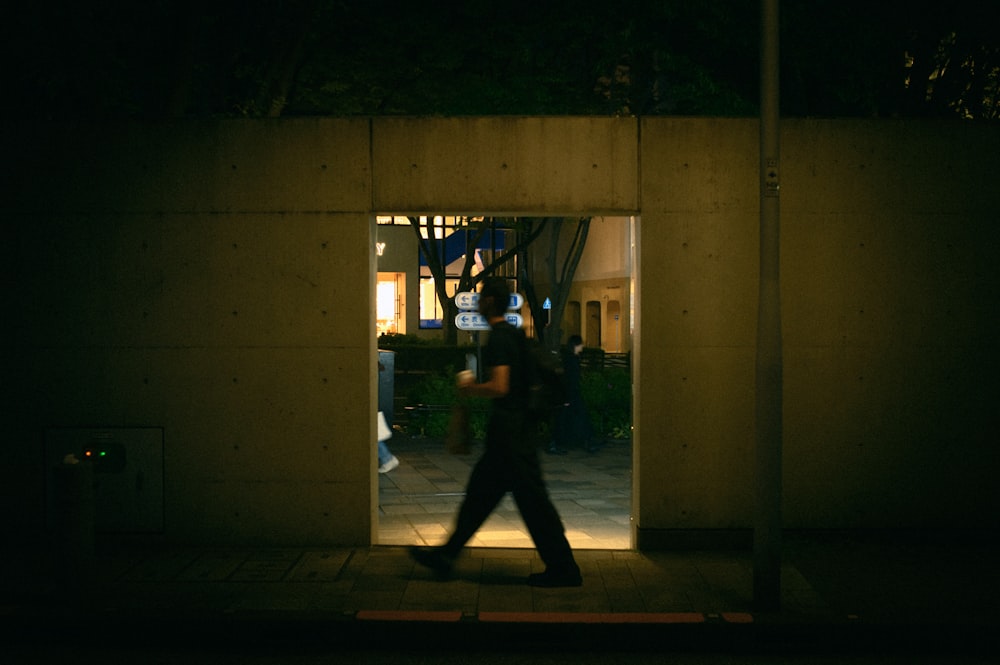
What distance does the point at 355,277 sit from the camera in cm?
724

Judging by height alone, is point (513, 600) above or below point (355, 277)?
below

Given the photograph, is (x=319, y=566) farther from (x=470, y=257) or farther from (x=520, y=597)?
(x=470, y=257)

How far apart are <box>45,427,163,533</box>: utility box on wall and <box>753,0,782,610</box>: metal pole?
462cm

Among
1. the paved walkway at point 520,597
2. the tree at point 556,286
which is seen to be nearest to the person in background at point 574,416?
the paved walkway at point 520,597

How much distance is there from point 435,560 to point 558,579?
0.87m

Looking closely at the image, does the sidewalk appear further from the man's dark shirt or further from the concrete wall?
the man's dark shirt

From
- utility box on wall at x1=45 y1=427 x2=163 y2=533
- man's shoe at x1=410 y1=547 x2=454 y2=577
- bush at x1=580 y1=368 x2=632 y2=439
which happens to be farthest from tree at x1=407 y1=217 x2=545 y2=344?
man's shoe at x1=410 y1=547 x2=454 y2=577

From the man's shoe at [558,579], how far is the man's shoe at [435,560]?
59 cm

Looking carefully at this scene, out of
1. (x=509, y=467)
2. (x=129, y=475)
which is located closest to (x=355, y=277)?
(x=509, y=467)

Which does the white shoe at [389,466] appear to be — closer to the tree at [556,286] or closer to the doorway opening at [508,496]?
the doorway opening at [508,496]

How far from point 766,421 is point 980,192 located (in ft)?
10.4

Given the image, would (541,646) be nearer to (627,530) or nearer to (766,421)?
(766,421)

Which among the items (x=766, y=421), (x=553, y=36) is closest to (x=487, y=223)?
(x=553, y=36)

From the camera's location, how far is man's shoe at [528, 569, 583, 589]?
20.5 feet
